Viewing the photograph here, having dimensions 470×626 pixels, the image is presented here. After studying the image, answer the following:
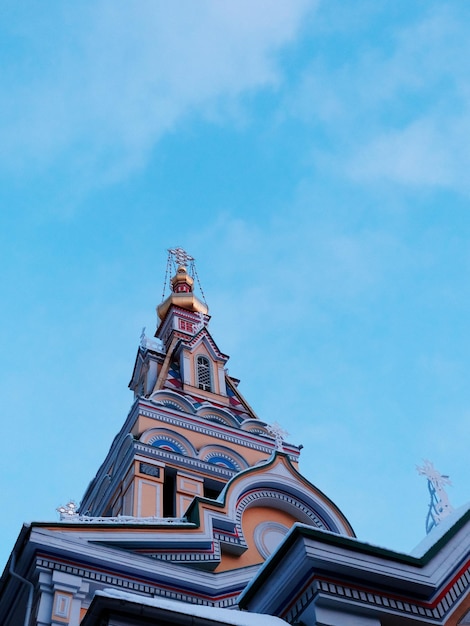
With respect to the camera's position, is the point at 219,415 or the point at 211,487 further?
the point at 219,415

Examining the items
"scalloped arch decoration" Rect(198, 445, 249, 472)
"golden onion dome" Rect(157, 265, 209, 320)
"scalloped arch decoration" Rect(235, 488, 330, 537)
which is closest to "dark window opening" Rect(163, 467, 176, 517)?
"scalloped arch decoration" Rect(198, 445, 249, 472)

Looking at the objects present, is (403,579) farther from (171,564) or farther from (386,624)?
(171,564)

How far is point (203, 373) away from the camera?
2019 cm

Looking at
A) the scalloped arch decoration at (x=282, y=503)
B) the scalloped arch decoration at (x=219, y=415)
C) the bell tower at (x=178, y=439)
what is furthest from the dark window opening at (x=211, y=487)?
the scalloped arch decoration at (x=219, y=415)

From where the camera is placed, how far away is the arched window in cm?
1966

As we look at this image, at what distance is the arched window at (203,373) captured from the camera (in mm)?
19656

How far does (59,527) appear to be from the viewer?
10.7 m

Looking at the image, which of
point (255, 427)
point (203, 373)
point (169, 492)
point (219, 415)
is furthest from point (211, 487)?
point (203, 373)

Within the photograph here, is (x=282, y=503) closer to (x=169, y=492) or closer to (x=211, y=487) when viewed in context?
(x=211, y=487)

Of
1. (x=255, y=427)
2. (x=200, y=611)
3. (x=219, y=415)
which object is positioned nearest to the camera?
(x=200, y=611)

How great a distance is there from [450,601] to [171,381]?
13.0 meters

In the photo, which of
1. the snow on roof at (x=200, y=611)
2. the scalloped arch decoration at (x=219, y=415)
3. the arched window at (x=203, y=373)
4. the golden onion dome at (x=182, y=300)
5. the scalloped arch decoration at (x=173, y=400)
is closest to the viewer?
the snow on roof at (x=200, y=611)

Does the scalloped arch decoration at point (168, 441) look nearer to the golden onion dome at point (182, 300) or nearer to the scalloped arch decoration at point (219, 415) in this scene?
the scalloped arch decoration at point (219, 415)

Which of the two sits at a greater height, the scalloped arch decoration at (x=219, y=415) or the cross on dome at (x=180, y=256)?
the cross on dome at (x=180, y=256)
